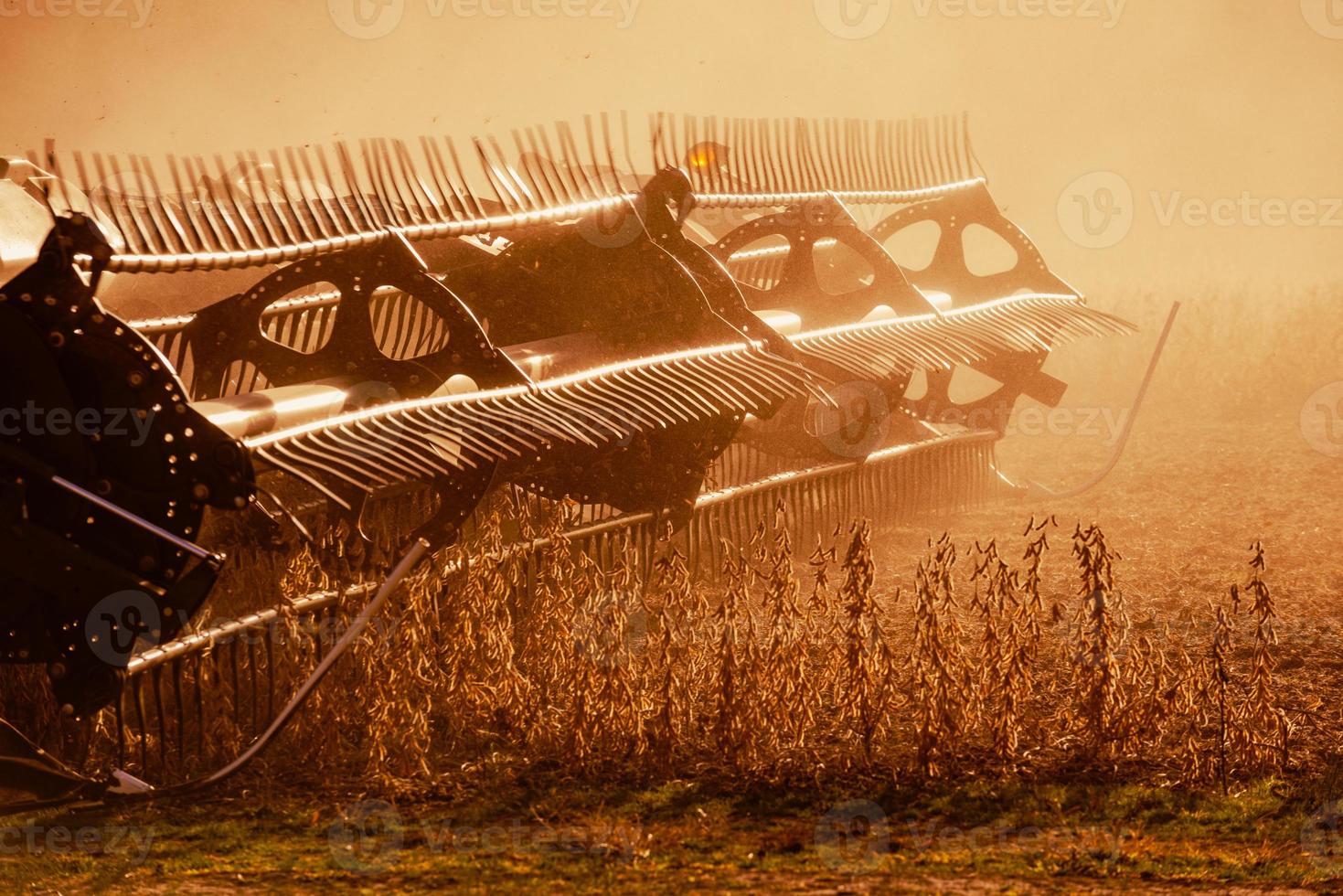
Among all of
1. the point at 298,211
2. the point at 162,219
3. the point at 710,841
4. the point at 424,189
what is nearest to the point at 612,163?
the point at 424,189

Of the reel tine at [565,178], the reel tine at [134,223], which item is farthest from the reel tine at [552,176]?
the reel tine at [134,223]

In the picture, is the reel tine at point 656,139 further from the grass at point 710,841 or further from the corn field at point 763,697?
the grass at point 710,841

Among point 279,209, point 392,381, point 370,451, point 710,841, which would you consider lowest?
point 710,841

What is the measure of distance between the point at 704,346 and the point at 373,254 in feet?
5.63

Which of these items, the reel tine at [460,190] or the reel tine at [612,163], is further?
the reel tine at [612,163]

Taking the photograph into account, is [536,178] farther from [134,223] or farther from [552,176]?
[134,223]

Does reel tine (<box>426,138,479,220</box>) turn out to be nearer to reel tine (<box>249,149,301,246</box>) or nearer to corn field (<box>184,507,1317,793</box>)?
reel tine (<box>249,149,301,246</box>)

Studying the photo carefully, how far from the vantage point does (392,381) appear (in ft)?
17.1

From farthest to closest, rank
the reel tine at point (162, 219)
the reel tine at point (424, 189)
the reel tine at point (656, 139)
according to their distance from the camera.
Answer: the reel tine at point (656, 139) < the reel tine at point (424, 189) < the reel tine at point (162, 219)

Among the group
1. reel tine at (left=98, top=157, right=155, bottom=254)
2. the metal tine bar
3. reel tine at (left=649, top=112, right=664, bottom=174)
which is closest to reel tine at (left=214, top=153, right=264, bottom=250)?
reel tine at (left=98, top=157, right=155, bottom=254)

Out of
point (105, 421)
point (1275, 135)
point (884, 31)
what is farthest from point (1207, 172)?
point (105, 421)

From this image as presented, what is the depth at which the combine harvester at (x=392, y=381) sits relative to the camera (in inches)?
161

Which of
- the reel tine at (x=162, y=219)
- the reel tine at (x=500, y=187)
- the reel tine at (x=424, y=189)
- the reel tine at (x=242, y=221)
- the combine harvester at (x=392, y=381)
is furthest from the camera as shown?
the reel tine at (x=500, y=187)

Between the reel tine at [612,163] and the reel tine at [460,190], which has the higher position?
the reel tine at [612,163]
